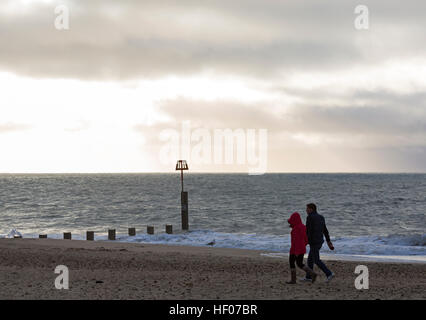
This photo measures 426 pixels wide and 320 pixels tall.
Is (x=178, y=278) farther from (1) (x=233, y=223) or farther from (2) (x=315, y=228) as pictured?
(1) (x=233, y=223)

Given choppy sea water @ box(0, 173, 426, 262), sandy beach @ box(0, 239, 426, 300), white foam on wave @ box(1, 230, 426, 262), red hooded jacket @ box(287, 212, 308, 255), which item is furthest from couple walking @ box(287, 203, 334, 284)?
choppy sea water @ box(0, 173, 426, 262)

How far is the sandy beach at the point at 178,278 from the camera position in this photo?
11891mm

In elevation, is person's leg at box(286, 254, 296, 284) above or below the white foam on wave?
above

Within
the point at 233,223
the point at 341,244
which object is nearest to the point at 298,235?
the point at 341,244

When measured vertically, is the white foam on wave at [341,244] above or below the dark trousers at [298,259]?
below

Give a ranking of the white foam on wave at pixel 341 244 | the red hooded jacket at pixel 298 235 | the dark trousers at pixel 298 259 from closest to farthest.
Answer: the red hooded jacket at pixel 298 235, the dark trousers at pixel 298 259, the white foam on wave at pixel 341 244

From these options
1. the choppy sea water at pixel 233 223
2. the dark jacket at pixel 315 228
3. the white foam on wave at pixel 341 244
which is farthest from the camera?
the choppy sea water at pixel 233 223

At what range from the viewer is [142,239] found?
3300 centimetres

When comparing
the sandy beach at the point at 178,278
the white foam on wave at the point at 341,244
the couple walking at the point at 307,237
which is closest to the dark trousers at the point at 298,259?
the couple walking at the point at 307,237

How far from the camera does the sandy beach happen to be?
11.9 m

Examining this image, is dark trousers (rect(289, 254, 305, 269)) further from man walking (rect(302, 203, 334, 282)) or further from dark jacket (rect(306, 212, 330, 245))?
dark jacket (rect(306, 212, 330, 245))

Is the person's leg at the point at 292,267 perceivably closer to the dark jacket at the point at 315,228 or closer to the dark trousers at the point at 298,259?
the dark trousers at the point at 298,259

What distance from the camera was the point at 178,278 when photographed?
47.3ft
